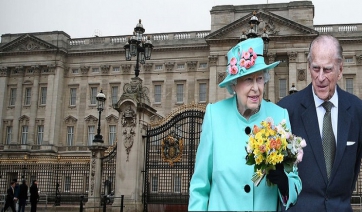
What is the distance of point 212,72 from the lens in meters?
46.7

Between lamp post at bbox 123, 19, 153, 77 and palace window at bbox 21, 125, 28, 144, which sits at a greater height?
lamp post at bbox 123, 19, 153, 77

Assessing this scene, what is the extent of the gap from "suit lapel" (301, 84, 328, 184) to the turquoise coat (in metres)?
0.56

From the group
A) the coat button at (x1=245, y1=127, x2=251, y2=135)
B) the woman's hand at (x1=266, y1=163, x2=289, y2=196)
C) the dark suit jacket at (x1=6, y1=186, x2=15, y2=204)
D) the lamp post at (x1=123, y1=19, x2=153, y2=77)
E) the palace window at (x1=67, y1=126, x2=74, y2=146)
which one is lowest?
the dark suit jacket at (x1=6, y1=186, x2=15, y2=204)

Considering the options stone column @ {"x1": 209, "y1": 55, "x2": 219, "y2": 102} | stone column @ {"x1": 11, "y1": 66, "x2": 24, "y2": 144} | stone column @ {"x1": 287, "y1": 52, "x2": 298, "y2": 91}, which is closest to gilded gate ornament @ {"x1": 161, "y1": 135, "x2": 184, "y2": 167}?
stone column @ {"x1": 209, "y1": 55, "x2": 219, "y2": 102}

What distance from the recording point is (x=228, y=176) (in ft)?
10.3

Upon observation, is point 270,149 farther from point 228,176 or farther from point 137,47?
point 137,47

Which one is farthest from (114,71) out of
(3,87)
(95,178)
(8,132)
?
(95,178)

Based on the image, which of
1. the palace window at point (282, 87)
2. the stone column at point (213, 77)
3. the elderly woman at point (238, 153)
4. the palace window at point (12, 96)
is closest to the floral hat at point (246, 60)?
the elderly woman at point (238, 153)

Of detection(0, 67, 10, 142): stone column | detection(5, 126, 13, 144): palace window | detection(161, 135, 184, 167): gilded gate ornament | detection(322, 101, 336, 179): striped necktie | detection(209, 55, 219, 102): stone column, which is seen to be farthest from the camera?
detection(0, 67, 10, 142): stone column

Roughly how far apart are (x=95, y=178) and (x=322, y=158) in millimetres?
14410

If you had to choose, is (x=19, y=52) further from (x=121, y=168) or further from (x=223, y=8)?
(x=121, y=168)

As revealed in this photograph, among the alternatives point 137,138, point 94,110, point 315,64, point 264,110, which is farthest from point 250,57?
point 94,110

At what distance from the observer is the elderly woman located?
3.12 metres

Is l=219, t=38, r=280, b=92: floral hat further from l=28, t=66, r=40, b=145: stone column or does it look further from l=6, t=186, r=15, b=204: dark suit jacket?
l=28, t=66, r=40, b=145: stone column
